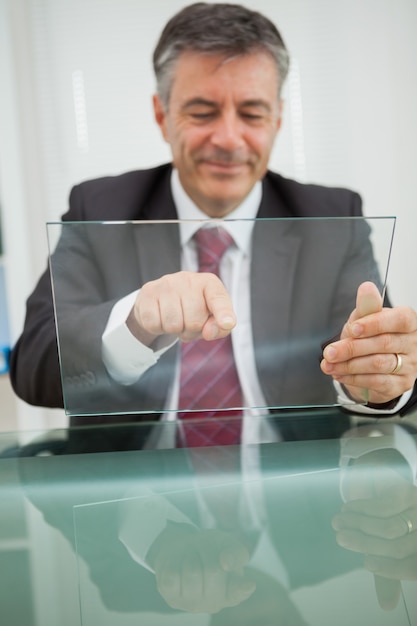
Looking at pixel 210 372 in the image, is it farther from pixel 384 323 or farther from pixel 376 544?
pixel 376 544

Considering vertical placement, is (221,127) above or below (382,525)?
above

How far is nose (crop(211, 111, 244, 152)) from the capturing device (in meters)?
1.75

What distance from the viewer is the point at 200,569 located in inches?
17.6

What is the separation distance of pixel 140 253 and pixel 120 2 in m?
2.57

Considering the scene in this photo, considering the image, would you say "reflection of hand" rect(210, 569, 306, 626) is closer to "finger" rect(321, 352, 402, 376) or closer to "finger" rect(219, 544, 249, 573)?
"finger" rect(219, 544, 249, 573)

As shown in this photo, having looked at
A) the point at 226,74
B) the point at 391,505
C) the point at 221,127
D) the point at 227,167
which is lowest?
the point at 391,505

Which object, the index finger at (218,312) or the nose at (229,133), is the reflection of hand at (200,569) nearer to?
the index finger at (218,312)

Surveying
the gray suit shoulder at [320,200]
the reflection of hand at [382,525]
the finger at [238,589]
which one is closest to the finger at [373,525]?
the reflection of hand at [382,525]

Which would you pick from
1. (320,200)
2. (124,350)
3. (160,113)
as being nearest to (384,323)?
(124,350)

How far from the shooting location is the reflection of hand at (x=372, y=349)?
2.75 feet

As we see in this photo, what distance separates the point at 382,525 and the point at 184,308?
350 mm

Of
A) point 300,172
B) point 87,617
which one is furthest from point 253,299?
point 300,172

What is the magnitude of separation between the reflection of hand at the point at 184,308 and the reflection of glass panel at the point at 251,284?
19 mm

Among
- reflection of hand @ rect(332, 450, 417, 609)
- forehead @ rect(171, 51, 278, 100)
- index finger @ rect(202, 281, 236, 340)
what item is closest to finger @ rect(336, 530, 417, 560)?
reflection of hand @ rect(332, 450, 417, 609)
